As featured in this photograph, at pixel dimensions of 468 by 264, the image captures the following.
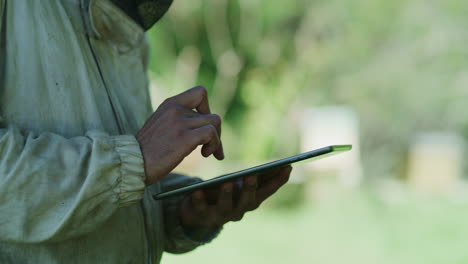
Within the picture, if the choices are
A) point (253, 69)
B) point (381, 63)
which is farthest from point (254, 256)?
point (381, 63)

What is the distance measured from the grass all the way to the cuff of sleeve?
4.91m

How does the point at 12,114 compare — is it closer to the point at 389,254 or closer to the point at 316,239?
the point at 389,254

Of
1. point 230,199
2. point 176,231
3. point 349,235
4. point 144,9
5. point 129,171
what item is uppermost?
point 144,9

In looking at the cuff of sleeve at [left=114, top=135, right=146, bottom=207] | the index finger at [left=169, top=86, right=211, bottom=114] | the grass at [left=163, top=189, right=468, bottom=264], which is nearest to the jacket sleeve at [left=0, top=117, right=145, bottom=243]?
the cuff of sleeve at [left=114, top=135, right=146, bottom=207]

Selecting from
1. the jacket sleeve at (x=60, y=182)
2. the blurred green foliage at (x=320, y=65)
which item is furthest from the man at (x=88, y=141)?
the blurred green foliage at (x=320, y=65)

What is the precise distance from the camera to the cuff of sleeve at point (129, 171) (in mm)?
1053

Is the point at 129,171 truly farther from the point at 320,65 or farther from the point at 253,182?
the point at 320,65

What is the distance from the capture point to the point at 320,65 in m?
12.2

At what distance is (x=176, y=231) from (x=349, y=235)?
5.60 metres

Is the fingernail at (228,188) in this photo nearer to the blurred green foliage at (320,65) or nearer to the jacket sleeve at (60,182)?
the jacket sleeve at (60,182)

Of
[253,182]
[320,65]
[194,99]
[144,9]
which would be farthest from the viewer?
[320,65]

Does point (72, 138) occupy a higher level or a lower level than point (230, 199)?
higher

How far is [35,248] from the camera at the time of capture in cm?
111

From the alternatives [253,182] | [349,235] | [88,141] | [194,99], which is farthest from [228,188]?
[349,235]
